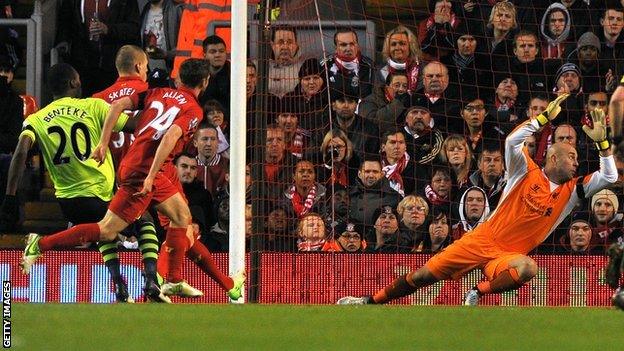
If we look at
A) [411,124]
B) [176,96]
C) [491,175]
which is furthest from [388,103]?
[176,96]

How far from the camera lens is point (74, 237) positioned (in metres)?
12.9

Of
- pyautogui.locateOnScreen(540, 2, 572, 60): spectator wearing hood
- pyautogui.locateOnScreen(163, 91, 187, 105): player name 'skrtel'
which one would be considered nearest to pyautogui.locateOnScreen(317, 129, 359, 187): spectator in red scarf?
pyautogui.locateOnScreen(540, 2, 572, 60): spectator wearing hood

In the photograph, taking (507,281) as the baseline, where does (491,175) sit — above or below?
above

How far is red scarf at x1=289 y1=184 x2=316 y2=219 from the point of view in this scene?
1488 centimetres

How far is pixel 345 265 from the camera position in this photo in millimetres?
14508

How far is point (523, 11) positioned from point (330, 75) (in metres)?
1.89

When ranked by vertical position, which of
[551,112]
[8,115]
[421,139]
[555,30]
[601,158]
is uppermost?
[555,30]

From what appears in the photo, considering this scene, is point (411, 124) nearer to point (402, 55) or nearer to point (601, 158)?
point (402, 55)

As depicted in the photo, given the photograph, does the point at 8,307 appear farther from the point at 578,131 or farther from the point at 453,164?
the point at 578,131

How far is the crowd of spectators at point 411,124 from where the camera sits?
14.9 m

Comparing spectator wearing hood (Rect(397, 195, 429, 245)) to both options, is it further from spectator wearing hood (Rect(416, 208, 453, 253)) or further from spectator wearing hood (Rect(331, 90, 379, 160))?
spectator wearing hood (Rect(331, 90, 379, 160))

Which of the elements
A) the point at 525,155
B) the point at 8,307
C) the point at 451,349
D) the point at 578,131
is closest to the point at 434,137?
the point at 578,131

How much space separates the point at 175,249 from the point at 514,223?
251 cm

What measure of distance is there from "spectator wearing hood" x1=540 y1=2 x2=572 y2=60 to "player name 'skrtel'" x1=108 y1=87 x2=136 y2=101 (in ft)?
13.4
